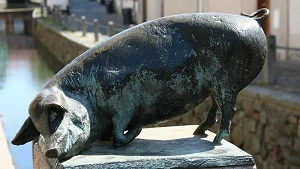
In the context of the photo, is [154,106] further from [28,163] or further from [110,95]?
[28,163]

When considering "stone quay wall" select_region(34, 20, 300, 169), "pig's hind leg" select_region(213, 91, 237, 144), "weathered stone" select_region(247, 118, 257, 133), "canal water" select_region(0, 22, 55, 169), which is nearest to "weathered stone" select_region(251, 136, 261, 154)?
"stone quay wall" select_region(34, 20, 300, 169)

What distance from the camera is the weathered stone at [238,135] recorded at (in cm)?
819

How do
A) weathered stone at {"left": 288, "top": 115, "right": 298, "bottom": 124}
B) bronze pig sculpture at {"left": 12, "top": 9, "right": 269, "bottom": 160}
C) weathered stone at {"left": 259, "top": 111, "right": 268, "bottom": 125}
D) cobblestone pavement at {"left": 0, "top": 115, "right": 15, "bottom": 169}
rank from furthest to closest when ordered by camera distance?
weathered stone at {"left": 259, "top": 111, "right": 268, "bottom": 125} → weathered stone at {"left": 288, "top": 115, "right": 298, "bottom": 124} → cobblestone pavement at {"left": 0, "top": 115, "right": 15, "bottom": 169} → bronze pig sculpture at {"left": 12, "top": 9, "right": 269, "bottom": 160}

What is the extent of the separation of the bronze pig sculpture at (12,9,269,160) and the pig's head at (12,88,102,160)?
0.01 m

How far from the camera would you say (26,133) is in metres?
3.03

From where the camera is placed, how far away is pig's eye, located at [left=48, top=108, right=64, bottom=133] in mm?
2811

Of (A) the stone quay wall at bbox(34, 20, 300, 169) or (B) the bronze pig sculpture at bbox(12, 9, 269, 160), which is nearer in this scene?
(B) the bronze pig sculpture at bbox(12, 9, 269, 160)

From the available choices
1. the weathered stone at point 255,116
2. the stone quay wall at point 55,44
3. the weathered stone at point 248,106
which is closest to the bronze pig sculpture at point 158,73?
the weathered stone at point 255,116

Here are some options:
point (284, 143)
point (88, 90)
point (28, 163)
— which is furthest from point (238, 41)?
point (28, 163)

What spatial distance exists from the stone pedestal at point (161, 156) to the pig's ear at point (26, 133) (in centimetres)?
13

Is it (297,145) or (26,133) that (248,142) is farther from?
(26,133)

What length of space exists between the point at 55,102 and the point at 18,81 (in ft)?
45.5

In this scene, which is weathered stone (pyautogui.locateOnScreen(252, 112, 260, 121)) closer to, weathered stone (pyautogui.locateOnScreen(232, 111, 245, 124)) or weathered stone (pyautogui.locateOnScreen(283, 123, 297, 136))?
weathered stone (pyautogui.locateOnScreen(232, 111, 245, 124))

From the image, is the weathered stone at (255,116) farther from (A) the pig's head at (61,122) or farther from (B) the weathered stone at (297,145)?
(A) the pig's head at (61,122)
